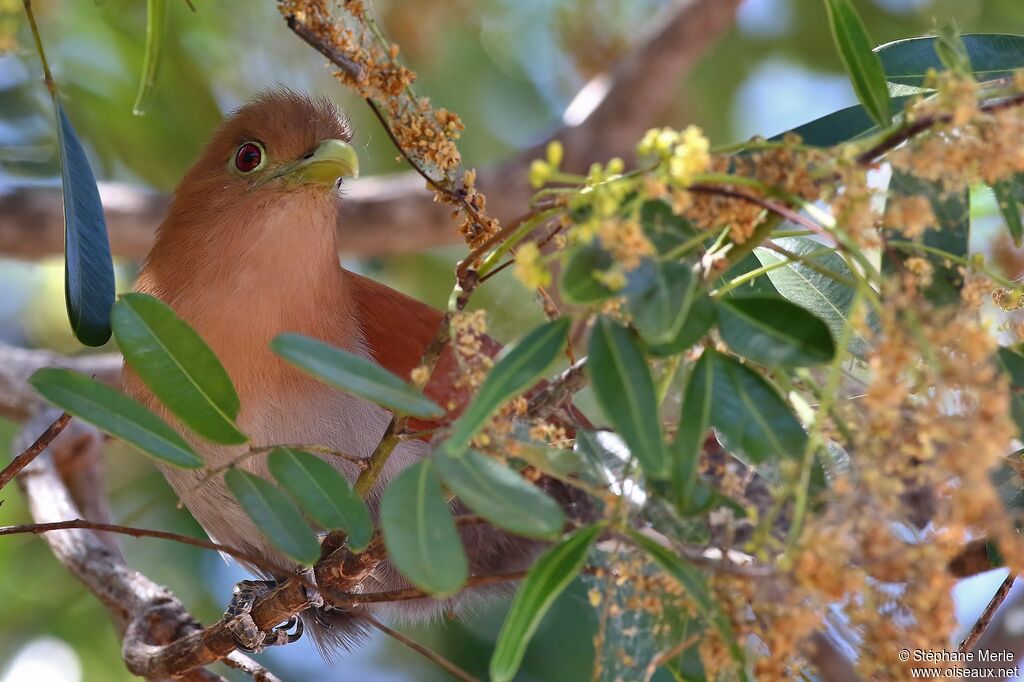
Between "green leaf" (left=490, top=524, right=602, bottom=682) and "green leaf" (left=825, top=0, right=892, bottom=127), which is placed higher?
"green leaf" (left=825, top=0, right=892, bottom=127)

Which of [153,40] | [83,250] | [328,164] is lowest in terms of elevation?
[83,250]

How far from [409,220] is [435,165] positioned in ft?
11.8

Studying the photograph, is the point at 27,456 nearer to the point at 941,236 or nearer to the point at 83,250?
the point at 83,250

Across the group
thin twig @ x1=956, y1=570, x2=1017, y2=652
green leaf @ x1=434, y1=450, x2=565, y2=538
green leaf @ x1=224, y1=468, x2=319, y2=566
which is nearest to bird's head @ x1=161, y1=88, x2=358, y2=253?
green leaf @ x1=224, y1=468, x2=319, y2=566

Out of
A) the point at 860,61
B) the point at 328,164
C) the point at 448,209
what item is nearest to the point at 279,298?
the point at 328,164

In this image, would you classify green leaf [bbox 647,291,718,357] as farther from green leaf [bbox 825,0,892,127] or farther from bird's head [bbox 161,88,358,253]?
bird's head [bbox 161,88,358,253]

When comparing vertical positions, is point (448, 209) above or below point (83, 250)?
above

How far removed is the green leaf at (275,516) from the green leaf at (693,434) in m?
0.65

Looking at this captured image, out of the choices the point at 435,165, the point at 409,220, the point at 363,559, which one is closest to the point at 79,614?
the point at 409,220

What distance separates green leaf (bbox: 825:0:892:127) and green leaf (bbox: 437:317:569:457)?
2.05 feet

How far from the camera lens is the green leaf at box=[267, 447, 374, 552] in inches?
74.6

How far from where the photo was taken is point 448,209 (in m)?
5.61

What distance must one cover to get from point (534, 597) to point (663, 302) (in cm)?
45

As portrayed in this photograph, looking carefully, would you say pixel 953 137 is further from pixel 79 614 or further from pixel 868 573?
pixel 79 614
